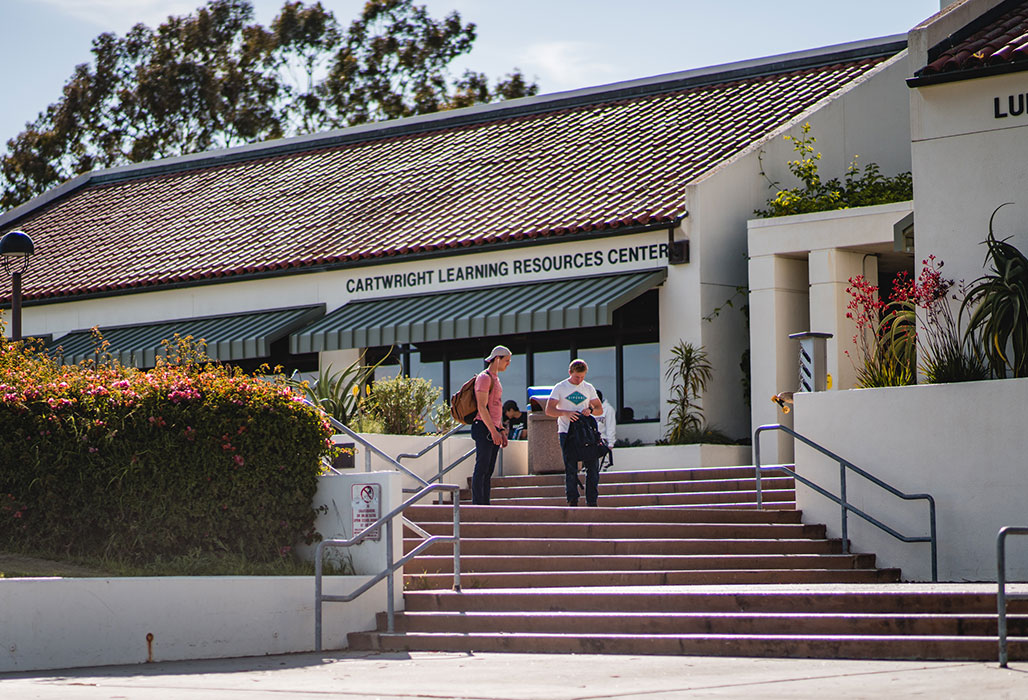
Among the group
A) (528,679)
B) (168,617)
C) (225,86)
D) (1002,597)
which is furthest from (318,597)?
(225,86)

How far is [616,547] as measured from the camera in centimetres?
1406

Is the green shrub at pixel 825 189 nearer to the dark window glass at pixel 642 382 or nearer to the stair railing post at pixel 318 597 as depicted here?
the dark window glass at pixel 642 382

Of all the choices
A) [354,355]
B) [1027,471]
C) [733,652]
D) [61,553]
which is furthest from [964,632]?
[354,355]

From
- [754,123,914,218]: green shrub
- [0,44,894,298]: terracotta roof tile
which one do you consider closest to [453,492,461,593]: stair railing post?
[0,44,894,298]: terracotta roof tile

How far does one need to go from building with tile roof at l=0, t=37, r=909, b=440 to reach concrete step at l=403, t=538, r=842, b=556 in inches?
285

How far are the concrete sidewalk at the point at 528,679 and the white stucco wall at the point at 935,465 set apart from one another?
4.38 m

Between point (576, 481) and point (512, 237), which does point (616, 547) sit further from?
point (512, 237)

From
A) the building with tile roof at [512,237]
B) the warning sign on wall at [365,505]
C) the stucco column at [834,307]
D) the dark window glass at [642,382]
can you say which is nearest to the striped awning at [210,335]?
the building with tile roof at [512,237]

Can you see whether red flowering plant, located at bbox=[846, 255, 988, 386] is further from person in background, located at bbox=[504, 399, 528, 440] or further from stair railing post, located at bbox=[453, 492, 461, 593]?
person in background, located at bbox=[504, 399, 528, 440]

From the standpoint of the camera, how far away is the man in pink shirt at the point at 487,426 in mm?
15133

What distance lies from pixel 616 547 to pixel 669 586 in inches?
50.0

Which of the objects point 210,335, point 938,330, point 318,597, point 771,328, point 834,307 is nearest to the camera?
point 318,597

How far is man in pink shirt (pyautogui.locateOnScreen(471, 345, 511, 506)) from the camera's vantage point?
49.6ft

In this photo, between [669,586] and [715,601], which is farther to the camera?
[669,586]
